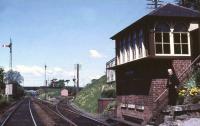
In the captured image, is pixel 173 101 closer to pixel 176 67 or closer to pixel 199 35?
pixel 176 67

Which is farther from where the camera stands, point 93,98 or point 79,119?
point 93,98

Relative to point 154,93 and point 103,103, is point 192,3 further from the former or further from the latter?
point 154,93

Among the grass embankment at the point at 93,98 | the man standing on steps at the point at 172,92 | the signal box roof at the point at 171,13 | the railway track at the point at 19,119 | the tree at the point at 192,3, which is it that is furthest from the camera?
the tree at the point at 192,3

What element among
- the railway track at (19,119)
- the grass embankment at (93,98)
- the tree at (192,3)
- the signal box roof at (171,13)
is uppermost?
the tree at (192,3)

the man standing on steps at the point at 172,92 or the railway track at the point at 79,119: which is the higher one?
the man standing on steps at the point at 172,92

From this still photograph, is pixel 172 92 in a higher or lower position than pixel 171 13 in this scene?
lower

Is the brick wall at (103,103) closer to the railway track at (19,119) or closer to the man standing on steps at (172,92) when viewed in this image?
the railway track at (19,119)

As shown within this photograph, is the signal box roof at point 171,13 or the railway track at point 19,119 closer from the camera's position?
the signal box roof at point 171,13

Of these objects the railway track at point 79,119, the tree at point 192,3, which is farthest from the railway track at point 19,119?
the tree at point 192,3

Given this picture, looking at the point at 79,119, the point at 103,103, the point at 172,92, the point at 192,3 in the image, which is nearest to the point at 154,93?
the point at 172,92

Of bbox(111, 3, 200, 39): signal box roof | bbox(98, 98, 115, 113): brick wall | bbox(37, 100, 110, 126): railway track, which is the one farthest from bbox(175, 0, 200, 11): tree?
bbox(111, 3, 200, 39): signal box roof

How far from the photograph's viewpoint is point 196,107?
1744cm

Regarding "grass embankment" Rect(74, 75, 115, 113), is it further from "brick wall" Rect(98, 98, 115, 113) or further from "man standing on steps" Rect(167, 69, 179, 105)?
"man standing on steps" Rect(167, 69, 179, 105)

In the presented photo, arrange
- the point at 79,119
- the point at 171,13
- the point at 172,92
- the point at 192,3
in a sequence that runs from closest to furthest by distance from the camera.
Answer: the point at 172,92
the point at 171,13
the point at 79,119
the point at 192,3
